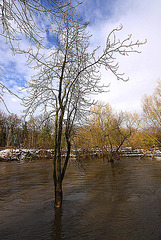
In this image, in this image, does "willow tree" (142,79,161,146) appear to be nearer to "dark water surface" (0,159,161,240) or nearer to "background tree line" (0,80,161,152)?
"background tree line" (0,80,161,152)

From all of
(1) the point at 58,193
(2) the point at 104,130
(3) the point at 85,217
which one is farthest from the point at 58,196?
(2) the point at 104,130

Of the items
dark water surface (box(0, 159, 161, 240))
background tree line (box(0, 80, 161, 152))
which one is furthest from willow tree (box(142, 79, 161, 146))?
dark water surface (box(0, 159, 161, 240))

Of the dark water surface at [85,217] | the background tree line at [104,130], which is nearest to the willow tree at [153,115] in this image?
the background tree line at [104,130]

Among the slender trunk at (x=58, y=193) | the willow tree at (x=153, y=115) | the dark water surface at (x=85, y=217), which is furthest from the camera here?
the willow tree at (x=153, y=115)

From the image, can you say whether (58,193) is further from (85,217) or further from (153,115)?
(153,115)

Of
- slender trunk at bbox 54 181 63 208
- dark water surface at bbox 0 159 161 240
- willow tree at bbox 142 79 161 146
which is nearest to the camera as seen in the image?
dark water surface at bbox 0 159 161 240

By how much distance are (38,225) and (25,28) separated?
3.44m

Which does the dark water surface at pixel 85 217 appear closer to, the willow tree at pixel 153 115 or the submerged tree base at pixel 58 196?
the submerged tree base at pixel 58 196

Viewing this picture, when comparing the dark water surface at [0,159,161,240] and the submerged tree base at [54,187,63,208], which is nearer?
the dark water surface at [0,159,161,240]

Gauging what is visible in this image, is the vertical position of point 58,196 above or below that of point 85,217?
above

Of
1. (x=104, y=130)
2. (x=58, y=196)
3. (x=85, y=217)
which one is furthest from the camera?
(x=104, y=130)

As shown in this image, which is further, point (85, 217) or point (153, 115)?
point (153, 115)

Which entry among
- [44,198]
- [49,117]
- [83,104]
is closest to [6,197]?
[44,198]

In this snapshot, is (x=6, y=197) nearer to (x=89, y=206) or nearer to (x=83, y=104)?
(x=89, y=206)
